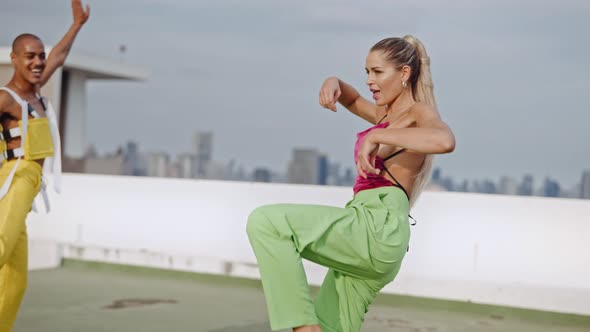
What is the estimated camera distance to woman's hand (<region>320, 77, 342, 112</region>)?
3.09m

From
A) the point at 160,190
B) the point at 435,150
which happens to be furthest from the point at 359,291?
the point at 160,190

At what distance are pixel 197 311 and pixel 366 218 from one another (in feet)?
11.6

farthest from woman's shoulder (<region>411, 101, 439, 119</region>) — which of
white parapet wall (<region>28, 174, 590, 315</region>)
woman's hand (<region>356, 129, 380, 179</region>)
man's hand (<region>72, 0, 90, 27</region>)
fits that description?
white parapet wall (<region>28, 174, 590, 315</region>)

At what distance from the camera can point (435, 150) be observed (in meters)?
2.71

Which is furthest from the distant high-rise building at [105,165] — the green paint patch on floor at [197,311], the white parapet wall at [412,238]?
the green paint patch on floor at [197,311]

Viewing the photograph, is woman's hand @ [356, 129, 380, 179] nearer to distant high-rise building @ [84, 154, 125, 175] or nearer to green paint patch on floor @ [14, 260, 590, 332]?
green paint patch on floor @ [14, 260, 590, 332]

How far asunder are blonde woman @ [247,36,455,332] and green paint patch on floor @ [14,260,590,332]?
8.14 ft

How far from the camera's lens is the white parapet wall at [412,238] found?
6379mm

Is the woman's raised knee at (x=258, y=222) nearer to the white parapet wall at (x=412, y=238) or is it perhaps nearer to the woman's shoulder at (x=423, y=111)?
the woman's shoulder at (x=423, y=111)

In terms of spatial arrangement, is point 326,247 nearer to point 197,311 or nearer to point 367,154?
point 367,154

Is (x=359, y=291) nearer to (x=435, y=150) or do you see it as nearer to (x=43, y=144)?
(x=435, y=150)

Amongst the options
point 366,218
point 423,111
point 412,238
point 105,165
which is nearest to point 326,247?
point 366,218

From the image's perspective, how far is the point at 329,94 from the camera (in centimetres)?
312

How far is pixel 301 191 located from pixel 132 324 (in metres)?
2.53
